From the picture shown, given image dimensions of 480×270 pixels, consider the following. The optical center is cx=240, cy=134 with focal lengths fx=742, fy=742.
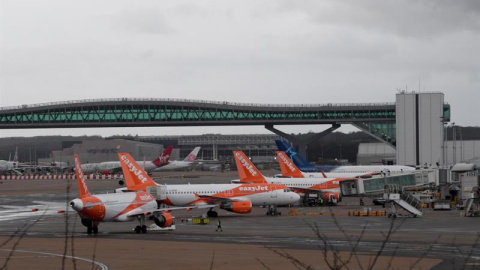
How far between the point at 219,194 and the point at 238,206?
1.84 meters

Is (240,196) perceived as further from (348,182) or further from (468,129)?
(468,129)

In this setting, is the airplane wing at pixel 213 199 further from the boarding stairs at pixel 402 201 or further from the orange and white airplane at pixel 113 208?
the boarding stairs at pixel 402 201

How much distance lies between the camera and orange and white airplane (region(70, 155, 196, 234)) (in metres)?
44.0

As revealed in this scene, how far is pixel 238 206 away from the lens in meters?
60.0

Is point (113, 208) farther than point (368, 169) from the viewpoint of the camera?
No

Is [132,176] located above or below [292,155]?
below

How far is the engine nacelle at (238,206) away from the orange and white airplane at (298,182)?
43.6 feet

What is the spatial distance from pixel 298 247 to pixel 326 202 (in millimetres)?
39153

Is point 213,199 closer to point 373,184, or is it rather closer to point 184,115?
point 373,184

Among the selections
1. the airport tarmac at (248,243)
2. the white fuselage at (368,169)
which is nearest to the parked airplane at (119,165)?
the white fuselage at (368,169)

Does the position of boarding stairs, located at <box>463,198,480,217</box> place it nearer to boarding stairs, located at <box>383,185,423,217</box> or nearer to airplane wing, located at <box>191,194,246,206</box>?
boarding stairs, located at <box>383,185,423,217</box>

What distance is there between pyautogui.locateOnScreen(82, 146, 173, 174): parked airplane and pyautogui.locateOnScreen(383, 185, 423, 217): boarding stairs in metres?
84.9

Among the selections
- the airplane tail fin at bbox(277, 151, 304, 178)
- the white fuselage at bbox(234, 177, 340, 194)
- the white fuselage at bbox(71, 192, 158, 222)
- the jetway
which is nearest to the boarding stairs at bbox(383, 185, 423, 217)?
the jetway

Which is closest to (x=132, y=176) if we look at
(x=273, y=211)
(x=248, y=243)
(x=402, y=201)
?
(x=273, y=211)
